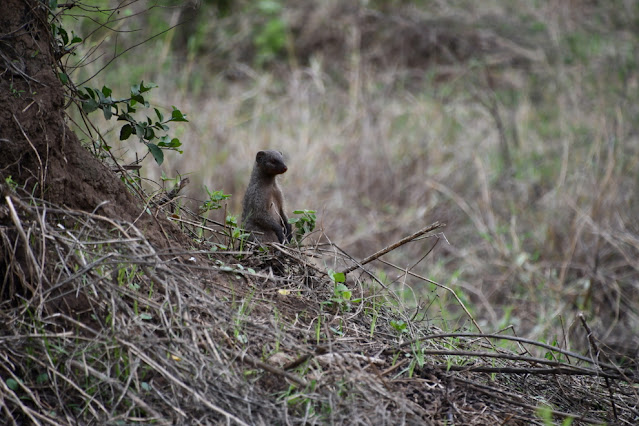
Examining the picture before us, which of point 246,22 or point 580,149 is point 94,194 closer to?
point 580,149

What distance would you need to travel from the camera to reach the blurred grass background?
21.0 ft

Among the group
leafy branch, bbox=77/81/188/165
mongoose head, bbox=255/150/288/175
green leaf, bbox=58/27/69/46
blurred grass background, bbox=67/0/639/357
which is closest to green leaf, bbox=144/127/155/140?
leafy branch, bbox=77/81/188/165

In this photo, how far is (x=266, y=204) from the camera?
163 inches

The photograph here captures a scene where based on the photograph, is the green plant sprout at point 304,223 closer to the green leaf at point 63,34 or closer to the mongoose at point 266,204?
the mongoose at point 266,204

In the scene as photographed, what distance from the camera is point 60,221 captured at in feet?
8.93

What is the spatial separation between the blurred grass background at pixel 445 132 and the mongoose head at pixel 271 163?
4.74 feet

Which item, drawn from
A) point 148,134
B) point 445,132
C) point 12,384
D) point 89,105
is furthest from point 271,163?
point 445,132

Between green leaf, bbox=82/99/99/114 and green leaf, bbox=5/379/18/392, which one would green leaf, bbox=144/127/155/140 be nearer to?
green leaf, bbox=82/99/99/114

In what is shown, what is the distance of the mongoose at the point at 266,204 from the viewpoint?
4.07m

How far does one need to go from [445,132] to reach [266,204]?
527 centimetres

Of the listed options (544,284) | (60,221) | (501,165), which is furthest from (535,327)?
(60,221)

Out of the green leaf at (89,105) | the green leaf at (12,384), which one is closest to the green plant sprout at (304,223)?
the green leaf at (89,105)

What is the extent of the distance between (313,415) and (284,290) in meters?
0.77

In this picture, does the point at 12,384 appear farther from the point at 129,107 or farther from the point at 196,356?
the point at 129,107
